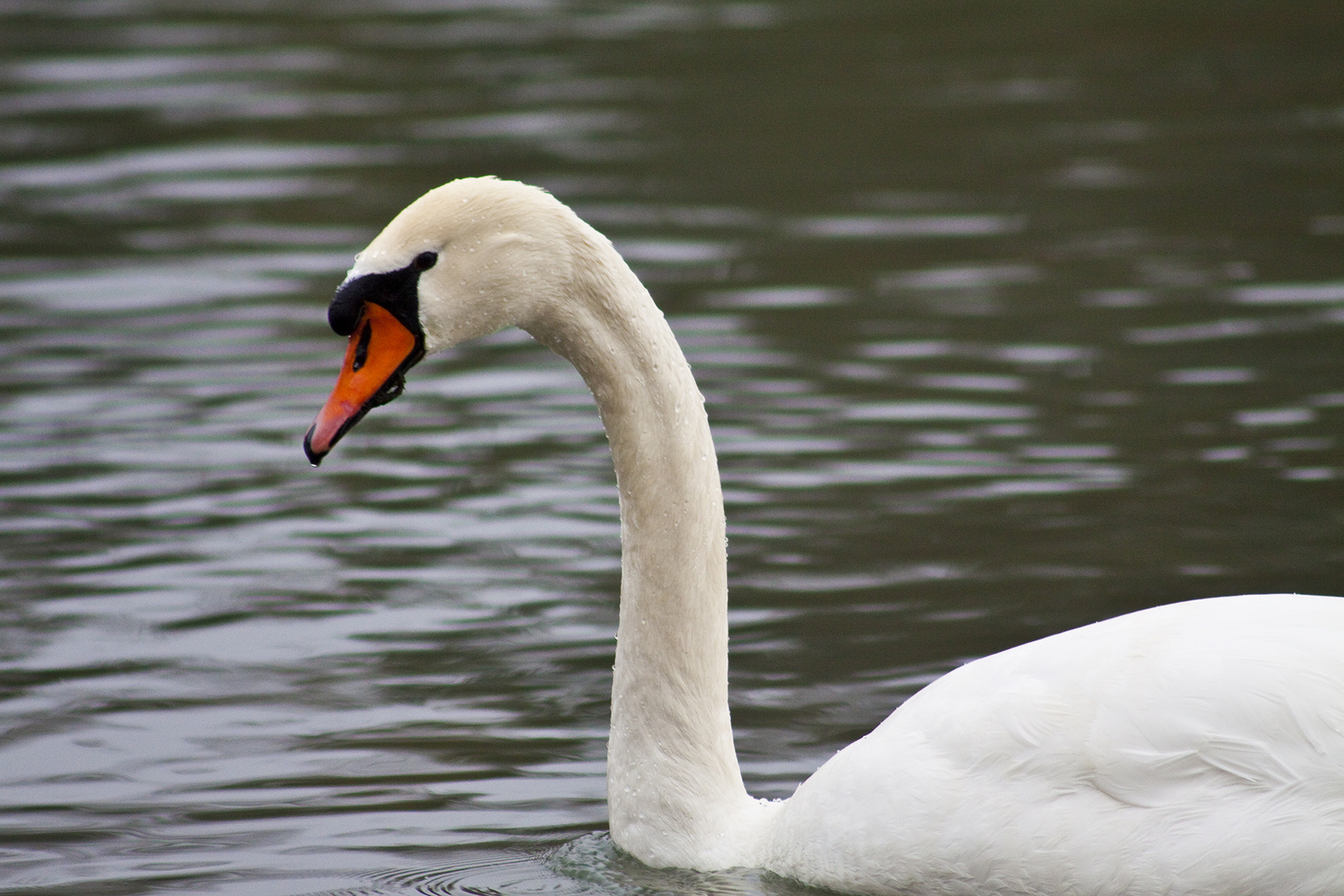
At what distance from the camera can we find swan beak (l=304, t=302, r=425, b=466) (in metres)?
5.02

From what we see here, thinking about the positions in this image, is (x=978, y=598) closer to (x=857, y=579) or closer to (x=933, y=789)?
(x=857, y=579)

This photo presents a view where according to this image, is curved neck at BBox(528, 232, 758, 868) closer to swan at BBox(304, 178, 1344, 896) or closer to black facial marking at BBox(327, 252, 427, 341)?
swan at BBox(304, 178, 1344, 896)

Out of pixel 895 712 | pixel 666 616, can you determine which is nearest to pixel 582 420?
pixel 666 616

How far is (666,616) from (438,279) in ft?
3.37

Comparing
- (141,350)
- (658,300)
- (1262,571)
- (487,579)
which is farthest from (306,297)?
(1262,571)

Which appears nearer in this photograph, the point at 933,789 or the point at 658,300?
the point at 933,789

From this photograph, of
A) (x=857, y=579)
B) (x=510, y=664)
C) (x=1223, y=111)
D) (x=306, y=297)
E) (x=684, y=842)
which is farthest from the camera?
(x=1223, y=111)

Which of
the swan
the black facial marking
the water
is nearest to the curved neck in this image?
the swan

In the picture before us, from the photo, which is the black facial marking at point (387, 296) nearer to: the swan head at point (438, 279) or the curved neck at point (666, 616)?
the swan head at point (438, 279)

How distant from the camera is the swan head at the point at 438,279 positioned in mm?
4984

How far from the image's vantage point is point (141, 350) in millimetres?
10742

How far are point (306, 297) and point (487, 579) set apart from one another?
4.32m

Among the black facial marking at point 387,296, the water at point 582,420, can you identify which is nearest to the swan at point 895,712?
the black facial marking at point 387,296

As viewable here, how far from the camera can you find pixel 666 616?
5359 millimetres
